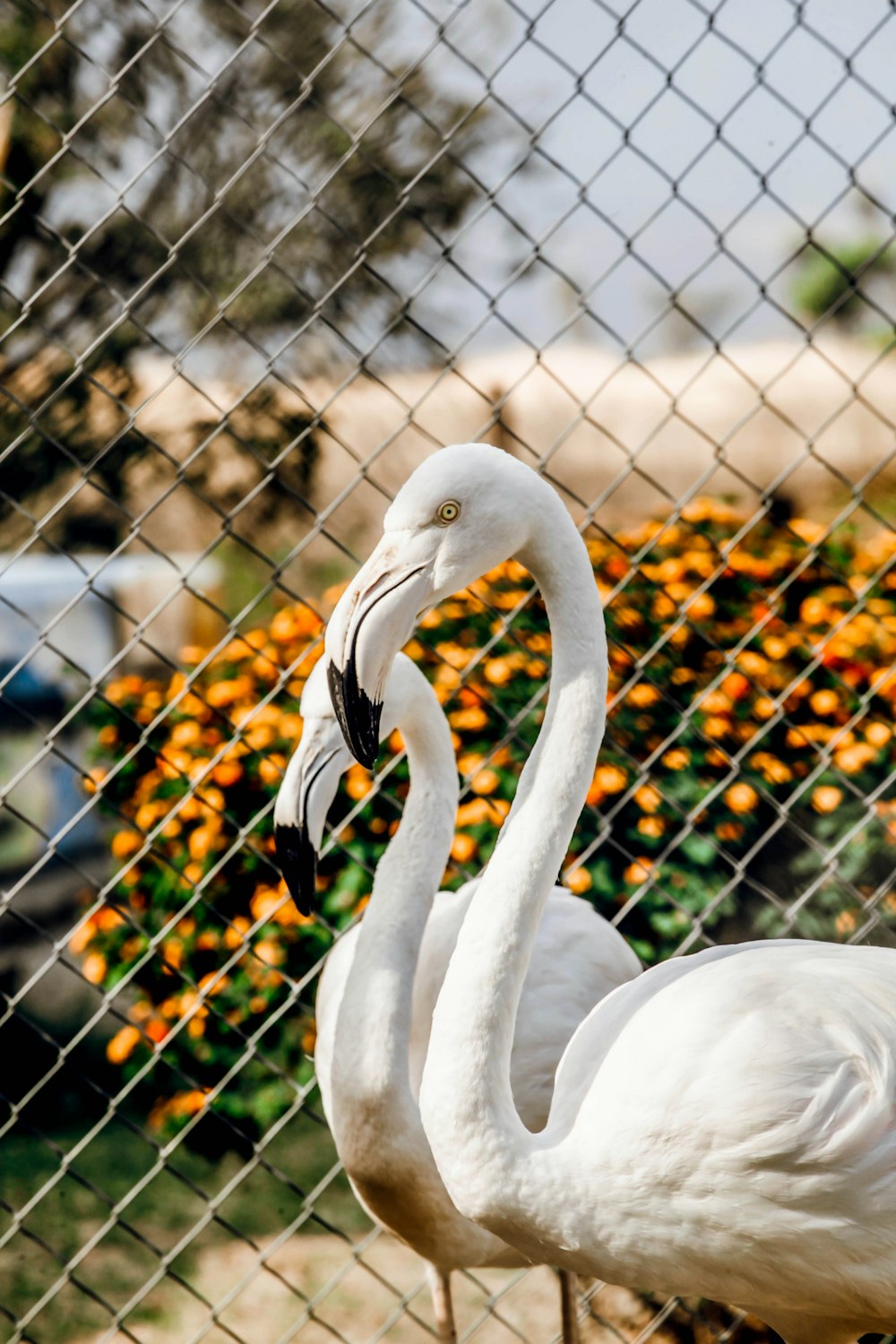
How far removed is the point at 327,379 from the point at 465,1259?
2.53 m

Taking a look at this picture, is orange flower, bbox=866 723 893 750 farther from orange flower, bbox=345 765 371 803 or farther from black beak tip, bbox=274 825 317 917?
black beak tip, bbox=274 825 317 917

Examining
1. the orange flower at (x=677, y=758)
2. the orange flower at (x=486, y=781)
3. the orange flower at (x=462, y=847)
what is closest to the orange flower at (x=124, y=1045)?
the orange flower at (x=462, y=847)

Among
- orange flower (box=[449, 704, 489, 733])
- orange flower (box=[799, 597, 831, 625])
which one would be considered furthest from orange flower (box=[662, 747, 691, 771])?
orange flower (box=[799, 597, 831, 625])

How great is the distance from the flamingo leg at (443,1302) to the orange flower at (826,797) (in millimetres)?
1169

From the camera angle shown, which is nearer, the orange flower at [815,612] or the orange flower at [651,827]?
the orange flower at [651,827]

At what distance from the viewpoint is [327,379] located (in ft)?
12.2

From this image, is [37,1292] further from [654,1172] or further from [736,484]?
[736,484]

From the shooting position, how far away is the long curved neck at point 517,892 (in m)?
1.44

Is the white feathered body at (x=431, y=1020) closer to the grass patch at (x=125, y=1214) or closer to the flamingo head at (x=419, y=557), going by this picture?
the grass patch at (x=125, y=1214)

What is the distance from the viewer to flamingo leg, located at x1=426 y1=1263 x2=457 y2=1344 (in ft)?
6.92

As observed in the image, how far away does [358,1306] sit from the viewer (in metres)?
2.71

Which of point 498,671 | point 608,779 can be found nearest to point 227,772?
point 498,671

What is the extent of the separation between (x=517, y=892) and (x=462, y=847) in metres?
1.09

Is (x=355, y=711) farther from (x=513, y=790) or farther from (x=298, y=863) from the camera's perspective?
(x=513, y=790)
